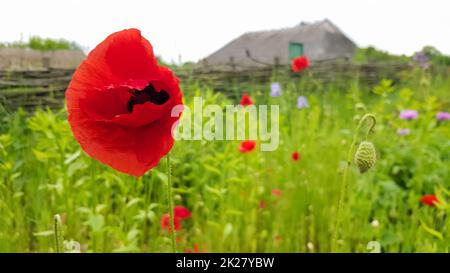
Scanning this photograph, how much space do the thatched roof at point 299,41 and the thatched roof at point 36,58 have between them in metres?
6.47

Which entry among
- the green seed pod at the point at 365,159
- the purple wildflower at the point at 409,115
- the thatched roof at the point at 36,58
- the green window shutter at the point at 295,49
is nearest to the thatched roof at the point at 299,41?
the green window shutter at the point at 295,49

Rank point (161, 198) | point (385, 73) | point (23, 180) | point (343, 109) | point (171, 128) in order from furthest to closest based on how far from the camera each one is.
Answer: point (385, 73) < point (343, 109) < point (161, 198) < point (23, 180) < point (171, 128)

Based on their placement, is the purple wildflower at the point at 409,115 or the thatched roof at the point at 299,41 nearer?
the purple wildflower at the point at 409,115

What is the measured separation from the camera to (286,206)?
4.30 feet

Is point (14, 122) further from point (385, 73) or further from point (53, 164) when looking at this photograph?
point (385, 73)

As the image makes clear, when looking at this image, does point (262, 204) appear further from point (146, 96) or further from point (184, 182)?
point (146, 96)

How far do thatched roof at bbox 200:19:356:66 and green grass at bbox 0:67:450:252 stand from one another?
6055 millimetres

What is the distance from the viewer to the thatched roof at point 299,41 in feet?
26.3

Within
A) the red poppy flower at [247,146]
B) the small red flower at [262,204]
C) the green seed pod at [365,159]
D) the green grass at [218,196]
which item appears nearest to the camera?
the green seed pod at [365,159]

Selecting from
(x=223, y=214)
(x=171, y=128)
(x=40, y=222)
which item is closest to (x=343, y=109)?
(x=223, y=214)

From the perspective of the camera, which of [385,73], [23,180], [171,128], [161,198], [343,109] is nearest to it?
[171,128]

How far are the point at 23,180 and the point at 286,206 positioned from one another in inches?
A: 24.7

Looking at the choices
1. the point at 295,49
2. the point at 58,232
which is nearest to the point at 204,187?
the point at 58,232

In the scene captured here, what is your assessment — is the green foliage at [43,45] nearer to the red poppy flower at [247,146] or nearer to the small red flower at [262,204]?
the red poppy flower at [247,146]
